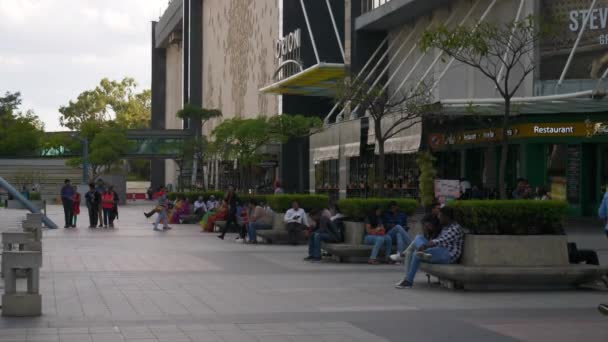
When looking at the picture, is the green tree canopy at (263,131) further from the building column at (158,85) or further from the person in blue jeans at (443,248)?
the building column at (158,85)

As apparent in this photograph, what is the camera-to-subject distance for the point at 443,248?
588 inches

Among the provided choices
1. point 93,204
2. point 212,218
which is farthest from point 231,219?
point 93,204

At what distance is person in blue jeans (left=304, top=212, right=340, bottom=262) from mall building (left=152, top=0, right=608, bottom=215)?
4.80m

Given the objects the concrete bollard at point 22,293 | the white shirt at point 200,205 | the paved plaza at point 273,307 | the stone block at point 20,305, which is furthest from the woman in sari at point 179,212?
the stone block at point 20,305

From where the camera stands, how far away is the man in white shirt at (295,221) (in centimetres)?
2538

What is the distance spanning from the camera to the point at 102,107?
472 feet

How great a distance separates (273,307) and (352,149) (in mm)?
35104

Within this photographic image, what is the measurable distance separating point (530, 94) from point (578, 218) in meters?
4.52

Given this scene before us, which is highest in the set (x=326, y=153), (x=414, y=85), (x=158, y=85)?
(x=158, y=85)

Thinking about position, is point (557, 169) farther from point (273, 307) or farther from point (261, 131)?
point (273, 307)

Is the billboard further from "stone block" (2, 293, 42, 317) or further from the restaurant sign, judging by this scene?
"stone block" (2, 293, 42, 317)

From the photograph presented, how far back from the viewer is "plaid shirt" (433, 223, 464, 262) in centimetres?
1494

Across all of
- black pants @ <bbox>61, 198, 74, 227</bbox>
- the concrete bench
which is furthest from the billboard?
the concrete bench

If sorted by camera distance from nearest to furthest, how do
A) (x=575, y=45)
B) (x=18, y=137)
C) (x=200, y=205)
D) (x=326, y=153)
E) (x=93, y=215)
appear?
(x=575, y=45) → (x=93, y=215) → (x=200, y=205) → (x=326, y=153) → (x=18, y=137)
